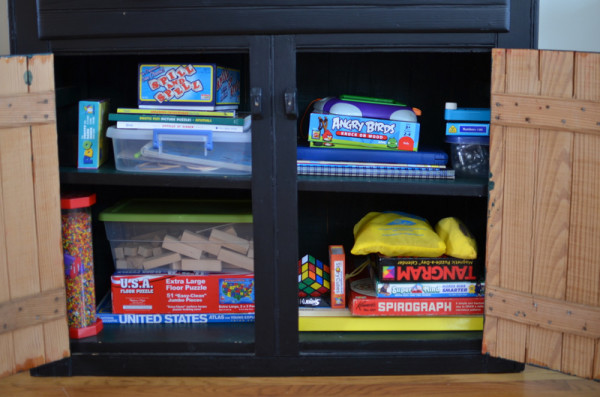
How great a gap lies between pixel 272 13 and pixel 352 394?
3.16 feet

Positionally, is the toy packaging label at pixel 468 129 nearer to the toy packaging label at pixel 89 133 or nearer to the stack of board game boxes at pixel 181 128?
the stack of board game boxes at pixel 181 128

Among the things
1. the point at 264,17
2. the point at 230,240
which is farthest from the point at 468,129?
the point at 230,240

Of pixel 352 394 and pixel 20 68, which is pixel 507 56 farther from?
pixel 20 68

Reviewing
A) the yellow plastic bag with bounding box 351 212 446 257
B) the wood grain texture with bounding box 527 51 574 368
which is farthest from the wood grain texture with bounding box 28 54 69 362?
the wood grain texture with bounding box 527 51 574 368

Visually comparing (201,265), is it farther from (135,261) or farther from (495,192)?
(495,192)

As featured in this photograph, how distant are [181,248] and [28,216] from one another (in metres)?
0.44

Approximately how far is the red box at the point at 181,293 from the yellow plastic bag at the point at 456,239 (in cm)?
55

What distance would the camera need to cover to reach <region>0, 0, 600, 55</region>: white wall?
2.24 meters

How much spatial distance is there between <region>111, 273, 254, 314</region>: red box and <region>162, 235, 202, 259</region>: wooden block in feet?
0.20

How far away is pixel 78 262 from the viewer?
1.91 meters

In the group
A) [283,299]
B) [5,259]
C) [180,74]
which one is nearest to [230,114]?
[180,74]

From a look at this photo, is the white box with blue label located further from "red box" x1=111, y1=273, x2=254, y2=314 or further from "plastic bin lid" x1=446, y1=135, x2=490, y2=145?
"red box" x1=111, y1=273, x2=254, y2=314

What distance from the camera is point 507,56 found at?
5.60ft

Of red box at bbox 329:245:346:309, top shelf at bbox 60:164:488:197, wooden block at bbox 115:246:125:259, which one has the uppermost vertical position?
top shelf at bbox 60:164:488:197
